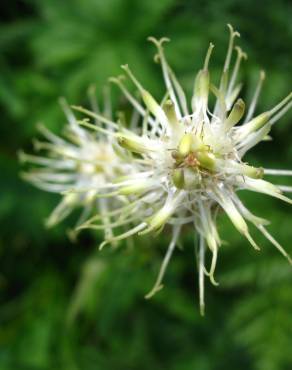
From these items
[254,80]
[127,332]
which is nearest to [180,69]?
[254,80]

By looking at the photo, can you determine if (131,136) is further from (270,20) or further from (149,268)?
(270,20)

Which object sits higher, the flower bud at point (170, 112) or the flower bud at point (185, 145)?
the flower bud at point (170, 112)

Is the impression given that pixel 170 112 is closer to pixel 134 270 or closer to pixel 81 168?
pixel 81 168

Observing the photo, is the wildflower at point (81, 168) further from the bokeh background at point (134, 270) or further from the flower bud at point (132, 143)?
the bokeh background at point (134, 270)

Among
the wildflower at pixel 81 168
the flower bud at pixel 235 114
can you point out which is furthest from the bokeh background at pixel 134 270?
the flower bud at pixel 235 114

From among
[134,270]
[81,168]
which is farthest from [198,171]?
[134,270]

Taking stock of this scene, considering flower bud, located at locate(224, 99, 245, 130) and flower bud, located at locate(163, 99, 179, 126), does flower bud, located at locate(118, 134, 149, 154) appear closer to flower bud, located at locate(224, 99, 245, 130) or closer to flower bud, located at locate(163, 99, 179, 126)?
flower bud, located at locate(163, 99, 179, 126)
